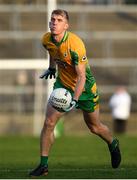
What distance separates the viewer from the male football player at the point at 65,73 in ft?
31.1

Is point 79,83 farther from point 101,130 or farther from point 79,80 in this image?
point 101,130

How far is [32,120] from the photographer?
25.4 m

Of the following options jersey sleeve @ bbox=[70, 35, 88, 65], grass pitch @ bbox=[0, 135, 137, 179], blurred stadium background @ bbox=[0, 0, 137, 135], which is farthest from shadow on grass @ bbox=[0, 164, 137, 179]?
blurred stadium background @ bbox=[0, 0, 137, 135]

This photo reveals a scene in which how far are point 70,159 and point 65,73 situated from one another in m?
4.78

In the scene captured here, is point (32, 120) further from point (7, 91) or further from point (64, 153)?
point (64, 153)

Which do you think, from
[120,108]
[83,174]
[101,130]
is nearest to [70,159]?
[101,130]

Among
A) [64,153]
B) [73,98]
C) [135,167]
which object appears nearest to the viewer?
[73,98]

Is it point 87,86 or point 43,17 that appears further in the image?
point 43,17

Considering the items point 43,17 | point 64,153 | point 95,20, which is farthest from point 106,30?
point 64,153

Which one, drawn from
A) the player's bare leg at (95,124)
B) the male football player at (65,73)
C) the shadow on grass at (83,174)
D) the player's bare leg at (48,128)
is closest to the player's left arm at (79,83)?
the male football player at (65,73)

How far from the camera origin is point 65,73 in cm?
980

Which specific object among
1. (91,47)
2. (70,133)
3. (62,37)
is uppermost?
(62,37)

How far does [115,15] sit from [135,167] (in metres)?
18.6

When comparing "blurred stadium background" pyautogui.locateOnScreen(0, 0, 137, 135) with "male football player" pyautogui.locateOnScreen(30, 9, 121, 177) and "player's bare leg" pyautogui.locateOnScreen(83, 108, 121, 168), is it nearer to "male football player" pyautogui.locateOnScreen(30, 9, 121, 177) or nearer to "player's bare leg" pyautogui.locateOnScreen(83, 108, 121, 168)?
"player's bare leg" pyautogui.locateOnScreen(83, 108, 121, 168)
